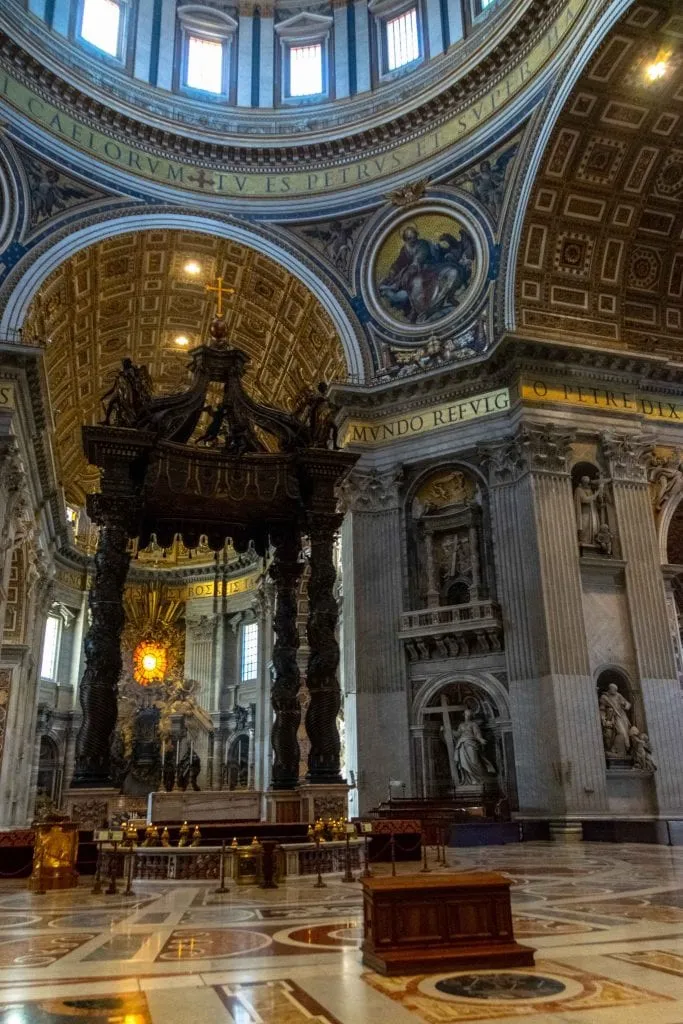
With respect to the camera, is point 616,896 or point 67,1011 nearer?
point 67,1011

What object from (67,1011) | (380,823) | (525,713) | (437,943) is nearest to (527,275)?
(525,713)

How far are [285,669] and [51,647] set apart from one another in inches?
753

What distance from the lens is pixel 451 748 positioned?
1686cm

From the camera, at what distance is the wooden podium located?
4393mm

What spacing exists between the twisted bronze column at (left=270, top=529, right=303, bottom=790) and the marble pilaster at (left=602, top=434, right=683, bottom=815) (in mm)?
7089

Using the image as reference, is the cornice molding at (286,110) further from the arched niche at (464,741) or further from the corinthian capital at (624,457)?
the arched niche at (464,741)

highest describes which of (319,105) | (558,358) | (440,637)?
(319,105)

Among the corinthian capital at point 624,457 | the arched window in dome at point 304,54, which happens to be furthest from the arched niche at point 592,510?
the arched window in dome at point 304,54

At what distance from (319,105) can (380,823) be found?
1810cm

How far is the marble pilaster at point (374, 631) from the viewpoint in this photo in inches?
673

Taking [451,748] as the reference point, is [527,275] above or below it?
above

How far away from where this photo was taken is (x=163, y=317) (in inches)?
948

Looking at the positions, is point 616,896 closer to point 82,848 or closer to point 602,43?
point 82,848

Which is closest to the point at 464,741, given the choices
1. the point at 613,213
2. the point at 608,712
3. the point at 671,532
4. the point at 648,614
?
the point at 608,712
